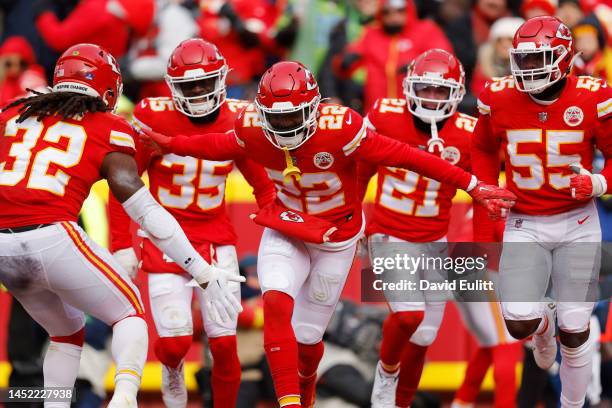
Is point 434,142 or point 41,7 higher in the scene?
point 41,7

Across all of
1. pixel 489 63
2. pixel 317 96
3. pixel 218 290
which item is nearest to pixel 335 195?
pixel 317 96

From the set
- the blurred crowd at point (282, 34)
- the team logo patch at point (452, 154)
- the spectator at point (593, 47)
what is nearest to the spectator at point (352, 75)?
the blurred crowd at point (282, 34)

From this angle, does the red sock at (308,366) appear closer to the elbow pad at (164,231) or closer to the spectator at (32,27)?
the elbow pad at (164,231)

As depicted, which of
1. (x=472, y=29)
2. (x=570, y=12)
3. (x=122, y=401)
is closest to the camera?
(x=122, y=401)

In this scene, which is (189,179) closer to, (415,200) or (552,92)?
(415,200)

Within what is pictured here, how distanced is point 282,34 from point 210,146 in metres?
3.54

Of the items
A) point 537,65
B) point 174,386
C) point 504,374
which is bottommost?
point 504,374

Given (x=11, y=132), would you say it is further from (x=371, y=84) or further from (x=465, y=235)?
(x=371, y=84)

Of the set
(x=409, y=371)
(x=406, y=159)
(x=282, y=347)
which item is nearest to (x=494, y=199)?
(x=406, y=159)

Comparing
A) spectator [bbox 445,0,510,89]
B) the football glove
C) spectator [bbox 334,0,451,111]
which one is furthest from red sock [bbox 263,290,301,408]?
spectator [bbox 445,0,510,89]

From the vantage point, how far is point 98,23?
10008 millimetres

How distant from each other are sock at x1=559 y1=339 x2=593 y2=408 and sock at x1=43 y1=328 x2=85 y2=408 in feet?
8.20

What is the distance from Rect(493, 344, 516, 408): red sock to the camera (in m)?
8.15

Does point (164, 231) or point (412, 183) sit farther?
point (412, 183)
